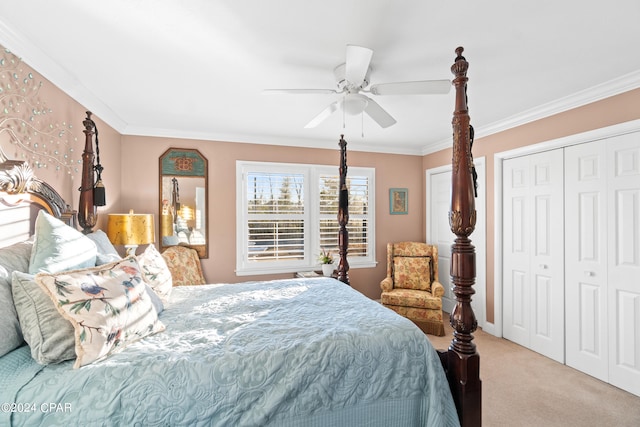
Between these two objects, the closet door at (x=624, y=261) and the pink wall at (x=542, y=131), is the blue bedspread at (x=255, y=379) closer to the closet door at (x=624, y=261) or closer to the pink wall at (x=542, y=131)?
the closet door at (x=624, y=261)

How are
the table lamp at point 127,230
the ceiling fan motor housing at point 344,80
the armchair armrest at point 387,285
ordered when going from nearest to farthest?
the ceiling fan motor housing at point 344,80, the table lamp at point 127,230, the armchair armrest at point 387,285

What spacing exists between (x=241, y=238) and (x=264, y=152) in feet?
3.93

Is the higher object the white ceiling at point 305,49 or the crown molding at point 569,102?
the white ceiling at point 305,49

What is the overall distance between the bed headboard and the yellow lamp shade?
0.83m

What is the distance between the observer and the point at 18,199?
1.82m

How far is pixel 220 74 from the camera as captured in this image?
2328 millimetres

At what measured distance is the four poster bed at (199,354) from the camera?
3.89ft

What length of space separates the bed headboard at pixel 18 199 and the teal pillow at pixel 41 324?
68 centimetres

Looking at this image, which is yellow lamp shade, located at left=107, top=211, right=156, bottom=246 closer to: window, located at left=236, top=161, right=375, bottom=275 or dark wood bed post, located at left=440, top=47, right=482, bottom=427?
window, located at left=236, top=161, right=375, bottom=275

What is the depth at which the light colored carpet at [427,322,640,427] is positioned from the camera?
7.13 ft

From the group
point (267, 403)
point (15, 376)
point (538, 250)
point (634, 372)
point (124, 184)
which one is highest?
point (124, 184)

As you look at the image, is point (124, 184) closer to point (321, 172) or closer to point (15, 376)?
point (321, 172)

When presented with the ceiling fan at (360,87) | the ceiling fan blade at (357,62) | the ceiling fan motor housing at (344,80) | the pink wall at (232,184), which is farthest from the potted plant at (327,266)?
the ceiling fan blade at (357,62)

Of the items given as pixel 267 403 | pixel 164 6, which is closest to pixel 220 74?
pixel 164 6
